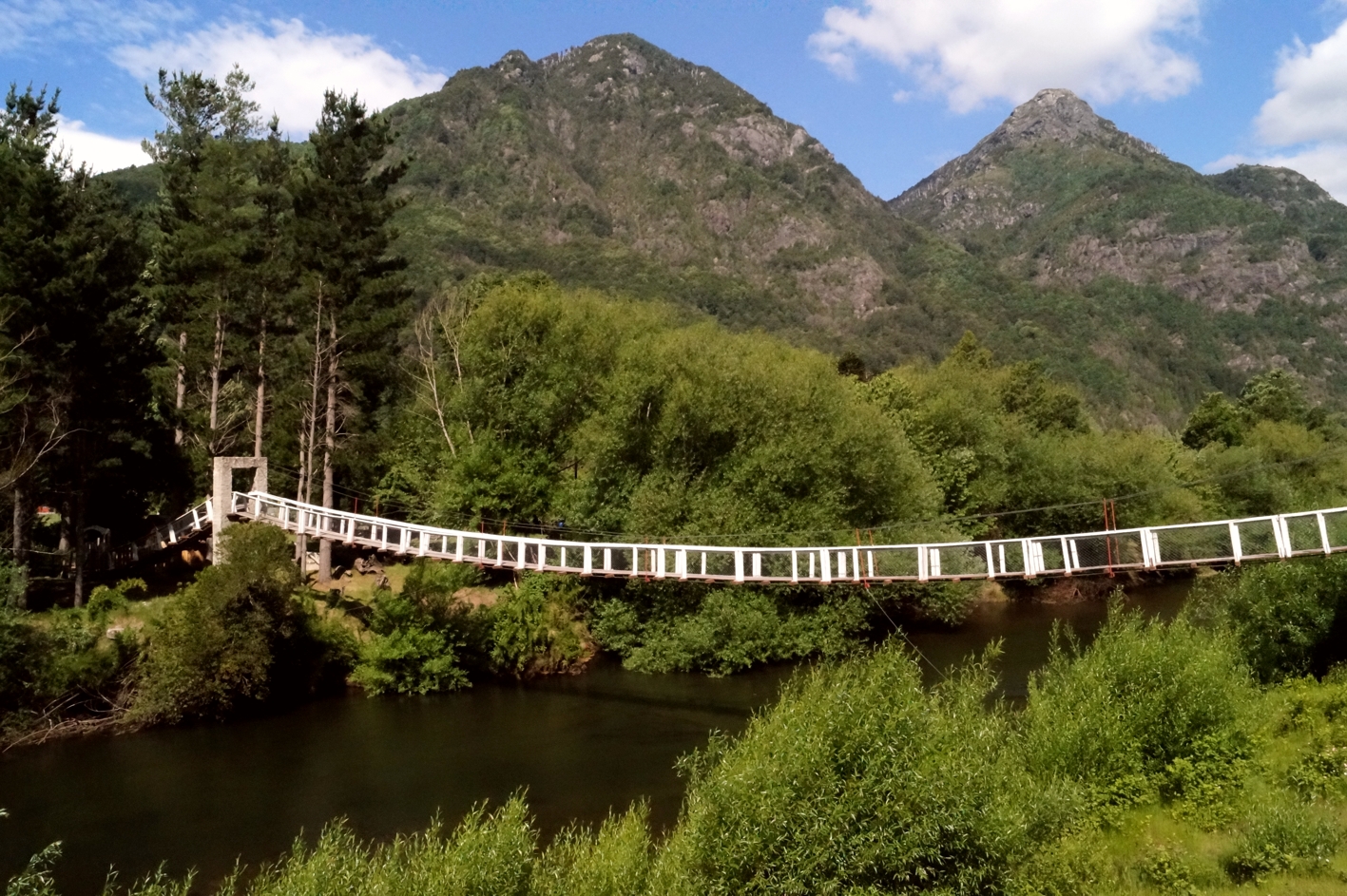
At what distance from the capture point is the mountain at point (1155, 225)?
405ft

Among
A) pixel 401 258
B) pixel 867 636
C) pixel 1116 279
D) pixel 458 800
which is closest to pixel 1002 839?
pixel 458 800

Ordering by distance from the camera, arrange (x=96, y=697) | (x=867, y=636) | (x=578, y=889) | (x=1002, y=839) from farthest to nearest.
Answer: (x=867, y=636), (x=96, y=697), (x=1002, y=839), (x=578, y=889)

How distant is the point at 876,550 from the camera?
15.8 metres

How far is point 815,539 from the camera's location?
2155 centimetres

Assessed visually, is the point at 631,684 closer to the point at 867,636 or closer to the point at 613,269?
the point at 867,636

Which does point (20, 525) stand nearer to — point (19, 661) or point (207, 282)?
point (19, 661)

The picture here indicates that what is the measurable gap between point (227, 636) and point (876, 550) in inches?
450

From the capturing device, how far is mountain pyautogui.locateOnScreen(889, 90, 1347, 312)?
123375 millimetres

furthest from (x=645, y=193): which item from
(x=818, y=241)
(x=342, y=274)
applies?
(x=342, y=274)

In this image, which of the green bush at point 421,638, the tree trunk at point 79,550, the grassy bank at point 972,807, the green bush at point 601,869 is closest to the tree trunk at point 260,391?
the tree trunk at point 79,550

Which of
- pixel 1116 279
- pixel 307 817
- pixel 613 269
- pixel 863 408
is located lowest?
pixel 307 817

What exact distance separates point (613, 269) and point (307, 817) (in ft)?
258

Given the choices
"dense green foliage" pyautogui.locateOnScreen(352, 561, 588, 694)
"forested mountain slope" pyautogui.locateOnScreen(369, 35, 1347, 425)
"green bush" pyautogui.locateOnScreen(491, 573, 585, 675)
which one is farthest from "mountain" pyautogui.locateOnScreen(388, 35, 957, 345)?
"dense green foliage" pyautogui.locateOnScreen(352, 561, 588, 694)

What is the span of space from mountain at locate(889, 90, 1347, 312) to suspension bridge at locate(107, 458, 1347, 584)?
12544 cm
